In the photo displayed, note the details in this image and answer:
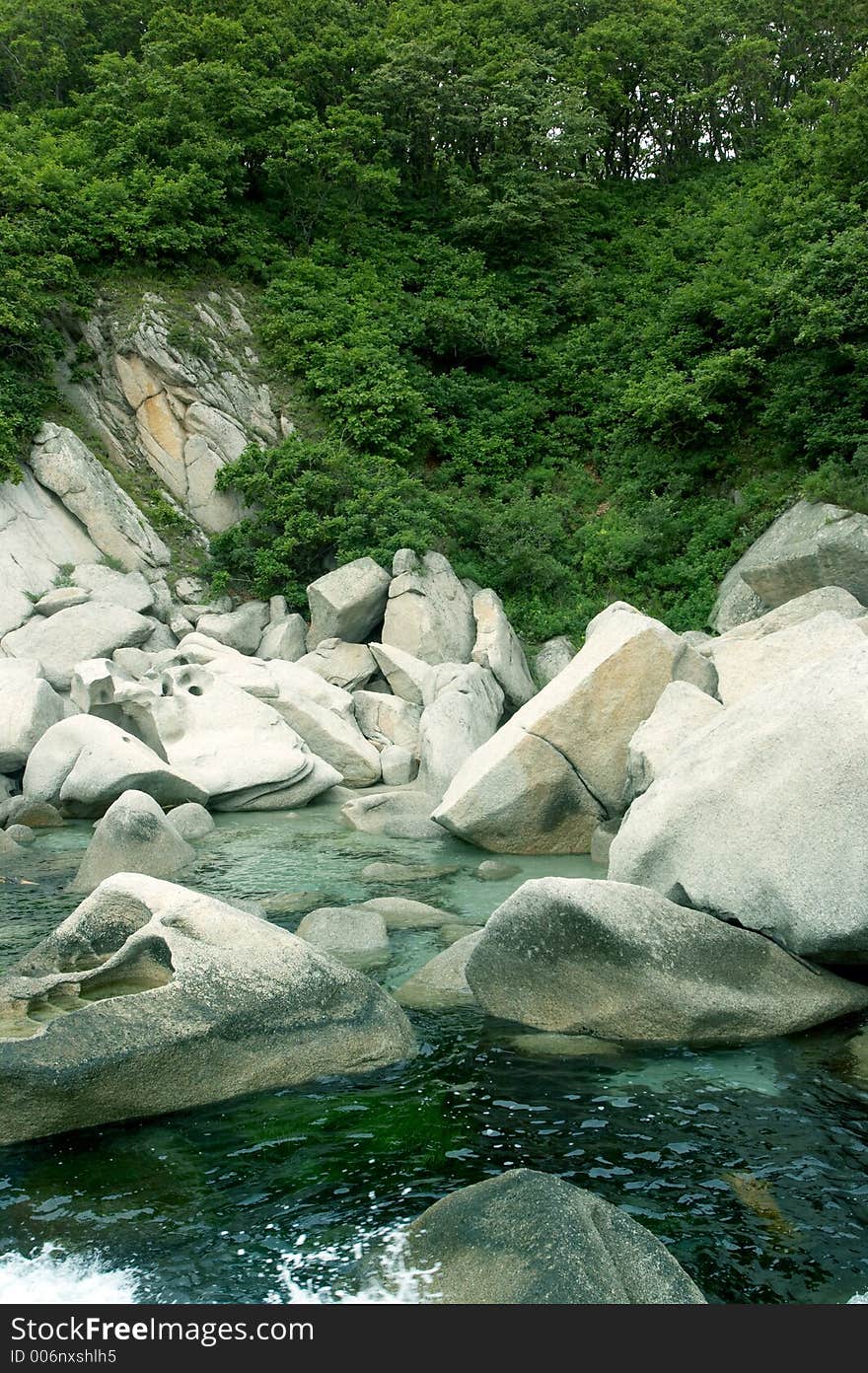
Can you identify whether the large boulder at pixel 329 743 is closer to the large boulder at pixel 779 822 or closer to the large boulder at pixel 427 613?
the large boulder at pixel 427 613

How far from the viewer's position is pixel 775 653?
1205 cm

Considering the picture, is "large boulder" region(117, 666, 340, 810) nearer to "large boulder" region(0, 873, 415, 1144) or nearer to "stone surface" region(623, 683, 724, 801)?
"stone surface" region(623, 683, 724, 801)

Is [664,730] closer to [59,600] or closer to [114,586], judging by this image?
[59,600]

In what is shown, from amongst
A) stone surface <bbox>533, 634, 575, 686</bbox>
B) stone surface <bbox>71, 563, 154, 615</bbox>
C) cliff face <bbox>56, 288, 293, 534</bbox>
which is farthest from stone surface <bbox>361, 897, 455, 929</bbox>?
cliff face <bbox>56, 288, 293, 534</bbox>

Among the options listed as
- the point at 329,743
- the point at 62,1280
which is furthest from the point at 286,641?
the point at 62,1280

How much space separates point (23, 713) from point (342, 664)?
23.4 feet

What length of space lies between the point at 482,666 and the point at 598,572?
5.24 m

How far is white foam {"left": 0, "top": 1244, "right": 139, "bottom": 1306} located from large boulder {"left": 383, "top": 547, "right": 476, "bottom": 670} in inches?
667

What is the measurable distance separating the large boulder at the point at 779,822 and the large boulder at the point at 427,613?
12.9m

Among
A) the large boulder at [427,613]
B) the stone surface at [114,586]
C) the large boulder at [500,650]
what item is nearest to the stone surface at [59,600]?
the stone surface at [114,586]

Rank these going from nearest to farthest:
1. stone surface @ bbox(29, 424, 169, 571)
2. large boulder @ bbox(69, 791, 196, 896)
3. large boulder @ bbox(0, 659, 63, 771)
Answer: large boulder @ bbox(69, 791, 196, 896) < large boulder @ bbox(0, 659, 63, 771) < stone surface @ bbox(29, 424, 169, 571)

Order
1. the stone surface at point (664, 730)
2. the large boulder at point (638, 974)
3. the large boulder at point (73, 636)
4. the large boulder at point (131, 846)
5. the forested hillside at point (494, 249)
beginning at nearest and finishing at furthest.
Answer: the large boulder at point (638, 974) < the stone surface at point (664, 730) < the large boulder at point (131, 846) < the large boulder at point (73, 636) < the forested hillside at point (494, 249)

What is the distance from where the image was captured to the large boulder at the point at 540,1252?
407 cm

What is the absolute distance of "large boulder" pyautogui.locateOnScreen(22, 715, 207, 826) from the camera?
14047 millimetres
